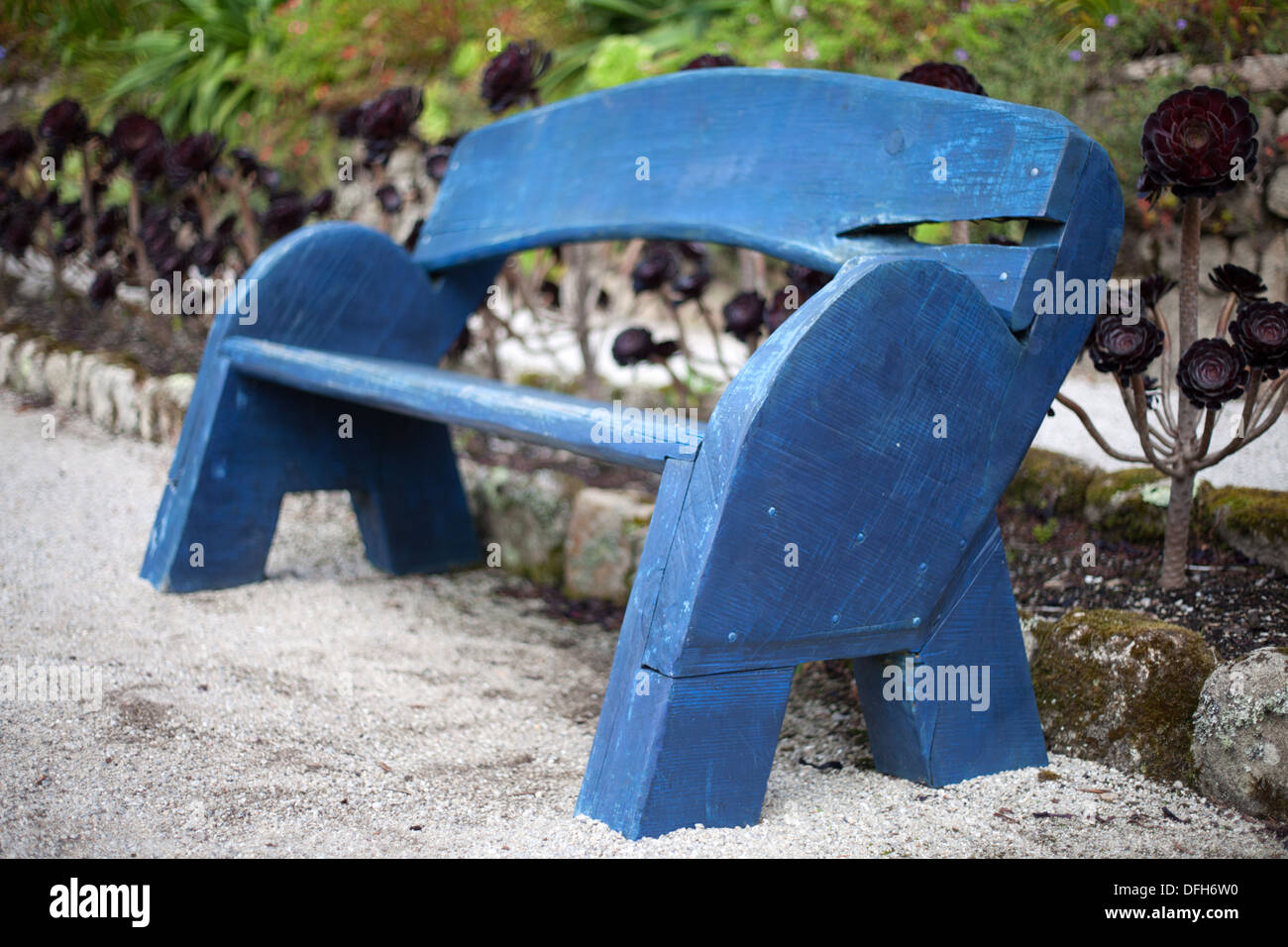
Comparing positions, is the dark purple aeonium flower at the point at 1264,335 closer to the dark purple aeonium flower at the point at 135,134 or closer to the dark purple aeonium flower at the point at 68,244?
the dark purple aeonium flower at the point at 135,134

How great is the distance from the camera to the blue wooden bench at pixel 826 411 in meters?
1.51

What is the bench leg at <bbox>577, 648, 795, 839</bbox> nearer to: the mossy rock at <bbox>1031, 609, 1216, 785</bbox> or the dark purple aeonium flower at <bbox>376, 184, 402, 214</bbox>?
the mossy rock at <bbox>1031, 609, 1216, 785</bbox>

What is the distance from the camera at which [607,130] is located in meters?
2.41

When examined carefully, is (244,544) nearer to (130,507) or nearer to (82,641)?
(82,641)

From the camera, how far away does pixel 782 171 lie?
205 centimetres

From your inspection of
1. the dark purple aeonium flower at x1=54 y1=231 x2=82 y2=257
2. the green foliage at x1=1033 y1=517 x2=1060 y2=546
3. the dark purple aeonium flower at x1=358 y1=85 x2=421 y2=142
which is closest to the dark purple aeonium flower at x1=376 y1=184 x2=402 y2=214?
the dark purple aeonium flower at x1=358 y1=85 x2=421 y2=142

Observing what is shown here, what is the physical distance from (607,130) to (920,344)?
109 cm

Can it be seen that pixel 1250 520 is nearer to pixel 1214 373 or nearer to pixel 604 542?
pixel 1214 373

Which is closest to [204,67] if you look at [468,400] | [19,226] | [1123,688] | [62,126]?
[19,226]
